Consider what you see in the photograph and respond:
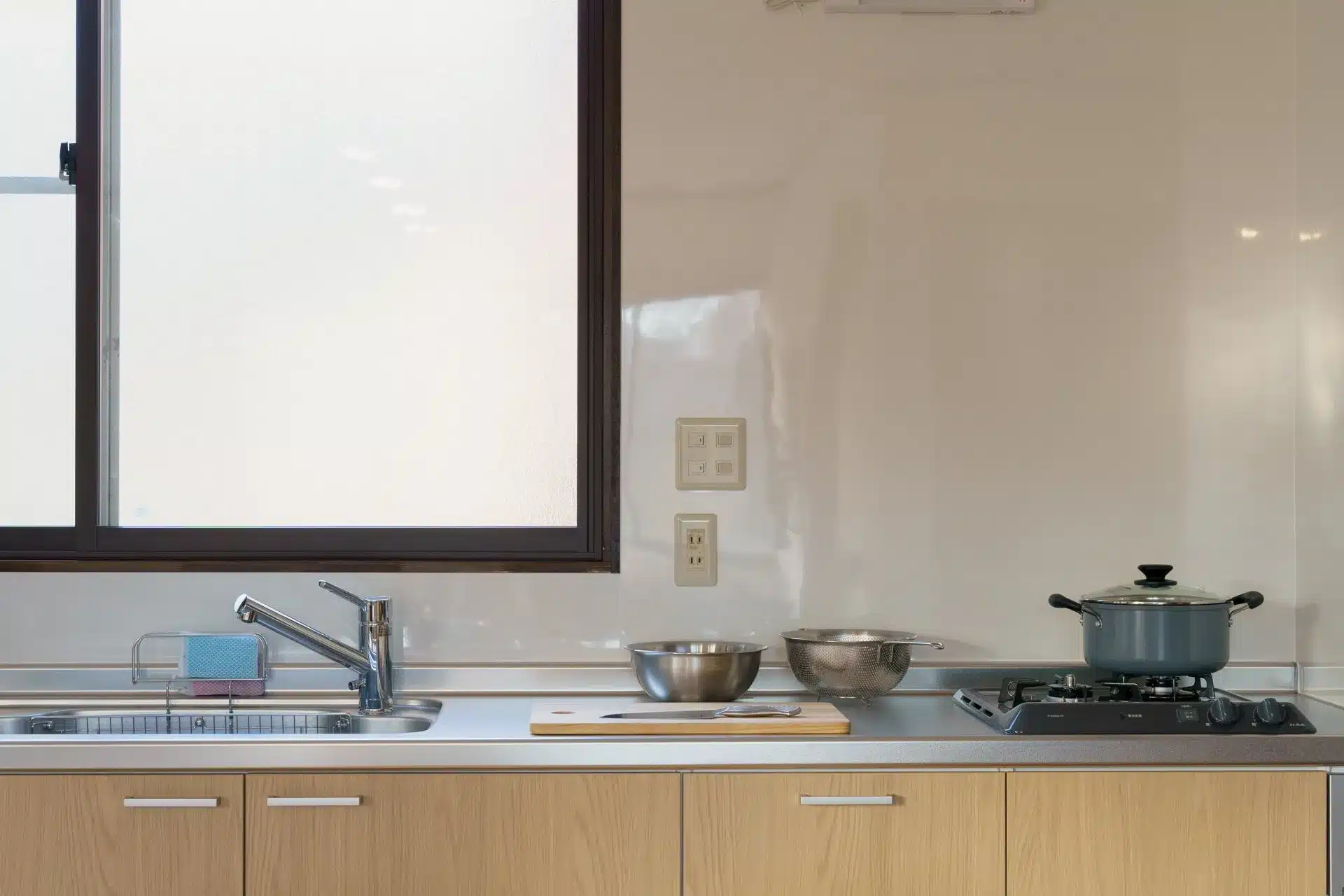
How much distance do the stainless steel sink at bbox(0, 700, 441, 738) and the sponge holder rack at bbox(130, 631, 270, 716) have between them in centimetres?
2

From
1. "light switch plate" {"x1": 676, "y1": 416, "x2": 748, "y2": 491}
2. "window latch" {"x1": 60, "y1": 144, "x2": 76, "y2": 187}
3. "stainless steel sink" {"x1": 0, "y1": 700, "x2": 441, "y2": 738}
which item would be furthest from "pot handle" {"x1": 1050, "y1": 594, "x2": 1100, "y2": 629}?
"window latch" {"x1": 60, "y1": 144, "x2": 76, "y2": 187}

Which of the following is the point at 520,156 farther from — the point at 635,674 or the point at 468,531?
the point at 635,674

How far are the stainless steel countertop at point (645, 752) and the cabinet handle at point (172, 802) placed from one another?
0.14ft

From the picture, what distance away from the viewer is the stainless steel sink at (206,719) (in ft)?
7.42

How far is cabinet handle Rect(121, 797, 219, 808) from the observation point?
6.11ft

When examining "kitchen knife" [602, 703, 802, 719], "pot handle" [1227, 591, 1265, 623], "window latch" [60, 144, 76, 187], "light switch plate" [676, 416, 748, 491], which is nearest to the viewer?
"kitchen knife" [602, 703, 802, 719]

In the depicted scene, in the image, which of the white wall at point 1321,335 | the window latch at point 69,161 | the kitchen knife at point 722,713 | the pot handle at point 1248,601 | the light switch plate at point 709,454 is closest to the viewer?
the kitchen knife at point 722,713

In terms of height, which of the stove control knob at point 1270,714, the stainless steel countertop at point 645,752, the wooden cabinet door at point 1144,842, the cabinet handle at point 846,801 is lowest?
the wooden cabinet door at point 1144,842

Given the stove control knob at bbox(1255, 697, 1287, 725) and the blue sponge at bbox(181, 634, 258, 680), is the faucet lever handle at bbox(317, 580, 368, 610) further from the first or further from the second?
the stove control knob at bbox(1255, 697, 1287, 725)

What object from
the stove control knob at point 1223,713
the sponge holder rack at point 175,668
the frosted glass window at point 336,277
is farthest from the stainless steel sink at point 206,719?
the stove control knob at point 1223,713

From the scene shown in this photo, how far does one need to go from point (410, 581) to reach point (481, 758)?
0.61m

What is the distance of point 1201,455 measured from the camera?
7.91ft

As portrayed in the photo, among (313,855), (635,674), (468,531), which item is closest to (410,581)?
(468,531)

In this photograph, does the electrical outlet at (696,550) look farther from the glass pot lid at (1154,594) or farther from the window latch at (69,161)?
the window latch at (69,161)
